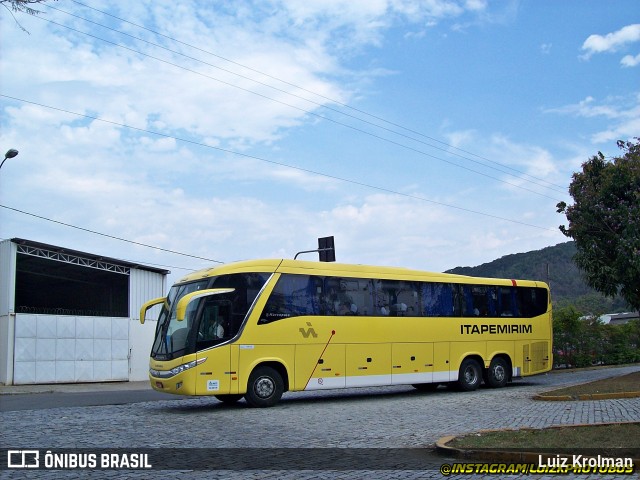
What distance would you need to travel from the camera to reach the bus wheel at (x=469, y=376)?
20.6 m

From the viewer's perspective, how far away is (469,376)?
68.7 feet

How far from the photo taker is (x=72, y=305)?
4425 centimetres

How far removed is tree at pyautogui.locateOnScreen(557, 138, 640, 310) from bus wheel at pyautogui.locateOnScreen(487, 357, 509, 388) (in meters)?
4.41

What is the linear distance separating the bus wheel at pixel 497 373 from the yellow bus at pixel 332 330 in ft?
0.11

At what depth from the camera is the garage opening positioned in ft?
109

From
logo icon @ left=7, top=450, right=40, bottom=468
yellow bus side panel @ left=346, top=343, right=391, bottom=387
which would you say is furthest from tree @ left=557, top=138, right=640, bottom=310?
logo icon @ left=7, top=450, right=40, bottom=468

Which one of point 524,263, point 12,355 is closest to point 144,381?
point 12,355

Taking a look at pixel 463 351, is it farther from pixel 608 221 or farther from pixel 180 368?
pixel 180 368

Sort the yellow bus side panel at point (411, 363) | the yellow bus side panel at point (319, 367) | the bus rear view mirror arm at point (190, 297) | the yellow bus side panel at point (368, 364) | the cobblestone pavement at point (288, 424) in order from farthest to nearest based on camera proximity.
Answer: the yellow bus side panel at point (411, 363) → the yellow bus side panel at point (368, 364) → the yellow bus side panel at point (319, 367) → the bus rear view mirror arm at point (190, 297) → the cobblestone pavement at point (288, 424)

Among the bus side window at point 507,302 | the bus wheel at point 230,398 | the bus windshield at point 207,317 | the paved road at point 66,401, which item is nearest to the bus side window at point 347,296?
the bus windshield at point 207,317

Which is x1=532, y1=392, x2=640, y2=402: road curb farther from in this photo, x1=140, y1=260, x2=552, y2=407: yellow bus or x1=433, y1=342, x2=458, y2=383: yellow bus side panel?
x1=140, y1=260, x2=552, y2=407: yellow bus

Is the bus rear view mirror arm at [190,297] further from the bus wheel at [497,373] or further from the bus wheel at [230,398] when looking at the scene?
the bus wheel at [497,373]

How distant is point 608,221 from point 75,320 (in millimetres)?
24365

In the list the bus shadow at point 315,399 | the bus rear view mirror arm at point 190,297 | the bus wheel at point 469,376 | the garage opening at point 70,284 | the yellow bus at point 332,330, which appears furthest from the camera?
the garage opening at point 70,284
